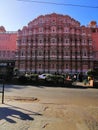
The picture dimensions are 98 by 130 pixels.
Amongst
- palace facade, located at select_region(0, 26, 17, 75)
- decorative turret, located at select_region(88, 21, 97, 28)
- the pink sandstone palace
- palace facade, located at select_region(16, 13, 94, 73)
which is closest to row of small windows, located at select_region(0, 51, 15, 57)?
palace facade, located at select_region(0, 26, 17, 75)

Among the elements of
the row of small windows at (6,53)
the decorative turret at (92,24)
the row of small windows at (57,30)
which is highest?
the decorative turret at (92,24)

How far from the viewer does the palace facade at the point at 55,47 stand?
54.4 m

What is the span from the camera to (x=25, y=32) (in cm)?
5688

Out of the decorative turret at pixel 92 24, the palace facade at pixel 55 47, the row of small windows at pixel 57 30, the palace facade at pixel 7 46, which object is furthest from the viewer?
the decorative turret at pixel 92 24

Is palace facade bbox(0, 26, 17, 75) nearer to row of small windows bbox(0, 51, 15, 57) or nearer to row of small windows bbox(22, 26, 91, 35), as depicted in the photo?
row of small windows bbox(0, 51, 15, 57)

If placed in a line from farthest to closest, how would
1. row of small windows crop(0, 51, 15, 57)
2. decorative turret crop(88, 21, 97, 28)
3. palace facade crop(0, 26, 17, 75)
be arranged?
decorative turret crop(88, 21, 97, 28) < row of small windows crop(0, 51, 15, 57) < palace facade crop(0, 26, 17, 75)

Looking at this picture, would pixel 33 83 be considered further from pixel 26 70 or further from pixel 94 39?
pixel 94 39

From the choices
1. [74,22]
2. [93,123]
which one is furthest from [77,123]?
[74,22]

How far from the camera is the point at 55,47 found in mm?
55188

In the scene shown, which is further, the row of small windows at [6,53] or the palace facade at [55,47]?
the row of small windows at [6,53]

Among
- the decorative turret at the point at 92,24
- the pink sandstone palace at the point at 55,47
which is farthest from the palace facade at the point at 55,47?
the decorative turret at the point at 92,24

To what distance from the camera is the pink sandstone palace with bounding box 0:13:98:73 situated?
54438 millimetres

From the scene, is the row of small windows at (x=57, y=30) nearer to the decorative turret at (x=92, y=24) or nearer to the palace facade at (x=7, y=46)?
the decorative turret at (x=92, y=24)

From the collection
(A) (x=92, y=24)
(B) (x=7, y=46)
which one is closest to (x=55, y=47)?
(B) (x=7, y=46)
